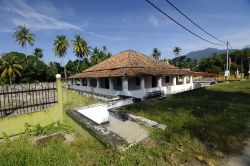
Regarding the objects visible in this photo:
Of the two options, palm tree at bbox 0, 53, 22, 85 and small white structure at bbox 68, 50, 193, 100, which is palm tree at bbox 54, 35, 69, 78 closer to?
palm tree at bbox 0, 53, 22, 85

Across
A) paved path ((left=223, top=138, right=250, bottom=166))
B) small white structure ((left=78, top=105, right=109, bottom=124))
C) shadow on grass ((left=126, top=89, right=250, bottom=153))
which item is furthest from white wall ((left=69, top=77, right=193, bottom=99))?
paved path ((left=223, top=138, right=250, bottom=166))

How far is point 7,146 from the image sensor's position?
6105 millimetres

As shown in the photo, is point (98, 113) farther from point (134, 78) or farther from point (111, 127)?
point (134, 78)

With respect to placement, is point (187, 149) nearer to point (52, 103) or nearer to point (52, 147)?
point (52, 147)

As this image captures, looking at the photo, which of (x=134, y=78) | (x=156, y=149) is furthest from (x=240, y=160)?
(x=134, y=78)

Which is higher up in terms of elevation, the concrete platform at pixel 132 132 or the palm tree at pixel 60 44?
the palm tree at pixel 60 44

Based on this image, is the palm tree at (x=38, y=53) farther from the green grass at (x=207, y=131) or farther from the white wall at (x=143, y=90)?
the green grass at (x=207, y=131)

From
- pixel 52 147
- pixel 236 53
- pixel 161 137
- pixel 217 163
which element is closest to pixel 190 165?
pixel 217 163

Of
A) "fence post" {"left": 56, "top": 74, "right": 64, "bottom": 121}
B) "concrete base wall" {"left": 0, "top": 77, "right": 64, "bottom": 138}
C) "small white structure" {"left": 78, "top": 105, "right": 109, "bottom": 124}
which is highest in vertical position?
"fence post" {"left": 56, "top": 74, "right": 64, "bottom": 121}

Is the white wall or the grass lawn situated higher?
the white wall

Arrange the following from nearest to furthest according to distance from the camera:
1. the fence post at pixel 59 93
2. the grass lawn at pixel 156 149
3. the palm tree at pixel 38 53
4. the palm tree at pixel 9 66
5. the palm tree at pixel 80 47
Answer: the grass lawn at pixel 156 149
the fence post at pixel 59 93
the palm tree at pixel 9 66
the palm tree at pixel 80 47
the palm tree at pixel 38 53

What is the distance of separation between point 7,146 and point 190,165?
17.7 feet

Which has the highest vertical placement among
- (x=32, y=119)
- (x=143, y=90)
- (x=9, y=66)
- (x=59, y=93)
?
(x=9, y=66)

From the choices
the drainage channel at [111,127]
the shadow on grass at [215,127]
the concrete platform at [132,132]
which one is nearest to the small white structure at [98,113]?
the drainage channel at [111,127]
